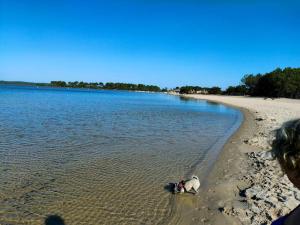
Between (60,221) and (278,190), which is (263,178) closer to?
(278,190)

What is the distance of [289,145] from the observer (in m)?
1.92

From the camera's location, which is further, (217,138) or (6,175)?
(217,138)

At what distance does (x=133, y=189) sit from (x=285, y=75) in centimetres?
10421

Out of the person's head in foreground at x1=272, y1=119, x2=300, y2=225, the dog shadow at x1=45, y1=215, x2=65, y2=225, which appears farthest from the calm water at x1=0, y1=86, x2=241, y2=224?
the person's head in foreground at x1=272, y1=119, x2=300, y2=225

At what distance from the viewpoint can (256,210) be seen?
270 inches

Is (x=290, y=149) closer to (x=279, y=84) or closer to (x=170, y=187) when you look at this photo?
(x=170, y=187)

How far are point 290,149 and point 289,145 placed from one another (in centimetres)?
2

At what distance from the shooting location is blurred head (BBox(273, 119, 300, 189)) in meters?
1.87

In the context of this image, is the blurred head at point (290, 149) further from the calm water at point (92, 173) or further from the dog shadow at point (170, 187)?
the dog shadow at point (170, 187)

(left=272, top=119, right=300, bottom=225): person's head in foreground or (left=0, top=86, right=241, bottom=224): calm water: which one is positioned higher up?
(left=272, top=119, right=300, bottom=225): person's head in foreground

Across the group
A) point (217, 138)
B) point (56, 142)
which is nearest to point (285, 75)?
point (217, 138)

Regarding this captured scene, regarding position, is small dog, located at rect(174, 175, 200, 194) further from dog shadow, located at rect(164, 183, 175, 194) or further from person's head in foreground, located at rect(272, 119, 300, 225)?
person's head in foreground, located at rect(272, 119, 300, 225)

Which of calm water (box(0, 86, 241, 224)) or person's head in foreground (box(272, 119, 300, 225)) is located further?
calm water (box(0, 86, 241, 224))

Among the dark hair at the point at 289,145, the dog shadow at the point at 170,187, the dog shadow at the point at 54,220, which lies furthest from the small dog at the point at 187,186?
the dark hair at the point at 289,145
